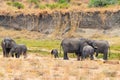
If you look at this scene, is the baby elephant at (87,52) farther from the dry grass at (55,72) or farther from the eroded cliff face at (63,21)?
the eroded cliff face at (63,21)

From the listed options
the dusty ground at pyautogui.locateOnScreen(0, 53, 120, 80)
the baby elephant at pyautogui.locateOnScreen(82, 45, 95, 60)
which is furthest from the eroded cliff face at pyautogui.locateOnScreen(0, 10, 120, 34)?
the dusty ground at pyautogui.locateOnScreen(0, 53, 120, 80)

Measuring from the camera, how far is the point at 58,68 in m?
18.2

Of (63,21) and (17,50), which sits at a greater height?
(17,50)

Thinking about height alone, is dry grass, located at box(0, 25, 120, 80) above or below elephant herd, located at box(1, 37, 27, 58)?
above

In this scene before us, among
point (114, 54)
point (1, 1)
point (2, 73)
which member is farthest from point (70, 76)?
point (1, 1)

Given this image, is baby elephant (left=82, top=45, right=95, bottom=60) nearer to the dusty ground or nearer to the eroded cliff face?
the dusty ground

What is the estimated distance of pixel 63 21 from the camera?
56438mm

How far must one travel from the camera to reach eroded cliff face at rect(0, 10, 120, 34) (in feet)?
183

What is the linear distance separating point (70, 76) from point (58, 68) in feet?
6.83

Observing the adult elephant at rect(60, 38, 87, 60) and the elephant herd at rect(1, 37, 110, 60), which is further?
the adult elephant at rect(60, 38, 87, 60)

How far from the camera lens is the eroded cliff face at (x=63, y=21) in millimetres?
55812

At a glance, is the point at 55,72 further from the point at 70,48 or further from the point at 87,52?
the point at 70,48

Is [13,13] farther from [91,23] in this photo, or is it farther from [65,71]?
[65,71]

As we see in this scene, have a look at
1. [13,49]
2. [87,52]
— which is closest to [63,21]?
[13,49]
